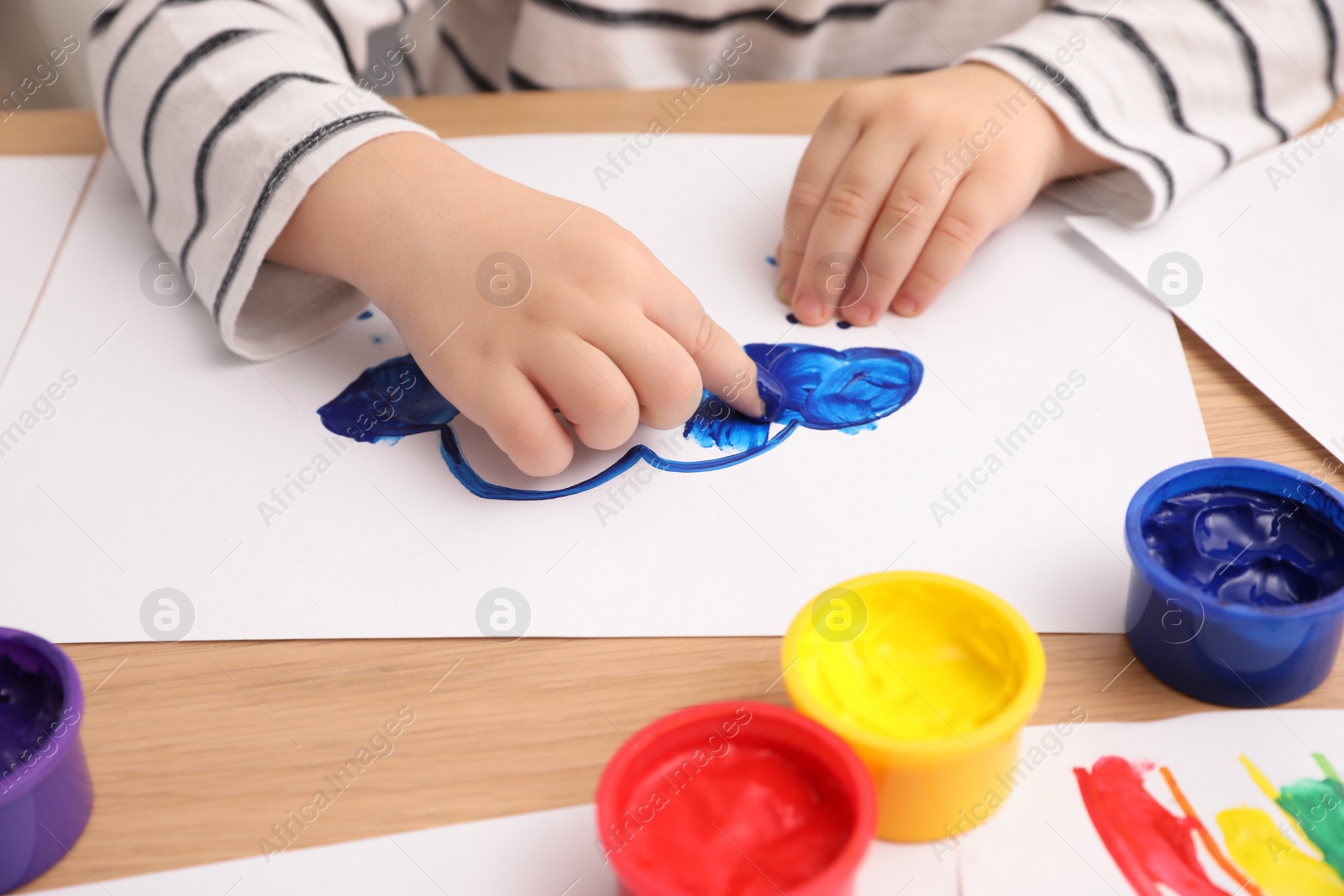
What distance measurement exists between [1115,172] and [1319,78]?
23cm

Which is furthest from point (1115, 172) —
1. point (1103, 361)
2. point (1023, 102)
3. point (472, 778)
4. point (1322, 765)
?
point (472, 778)

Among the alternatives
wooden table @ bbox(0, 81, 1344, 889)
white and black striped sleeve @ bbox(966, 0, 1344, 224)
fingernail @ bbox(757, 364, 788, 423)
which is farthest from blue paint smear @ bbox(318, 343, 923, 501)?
white and black striped sleeve @ bbox(966, 0, 1344, 224)

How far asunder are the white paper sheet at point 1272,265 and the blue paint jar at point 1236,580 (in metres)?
0.13

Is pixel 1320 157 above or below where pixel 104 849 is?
above

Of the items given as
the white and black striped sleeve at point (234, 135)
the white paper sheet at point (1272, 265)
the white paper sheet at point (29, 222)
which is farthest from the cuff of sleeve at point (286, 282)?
the white paper sheet at point (1272, 265)

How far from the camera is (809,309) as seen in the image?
0.70 meters

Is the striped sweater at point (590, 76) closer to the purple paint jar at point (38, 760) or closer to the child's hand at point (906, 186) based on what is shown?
the child's hand at point (906, 186)

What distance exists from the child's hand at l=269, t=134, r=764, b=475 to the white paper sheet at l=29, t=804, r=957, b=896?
22 centimetres

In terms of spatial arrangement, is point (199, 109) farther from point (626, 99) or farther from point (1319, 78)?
point (1319, 78)

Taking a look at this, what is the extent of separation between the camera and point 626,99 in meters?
0.91

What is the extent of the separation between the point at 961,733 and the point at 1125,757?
8 centimetres

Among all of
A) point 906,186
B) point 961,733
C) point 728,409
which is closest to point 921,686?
point 961,733

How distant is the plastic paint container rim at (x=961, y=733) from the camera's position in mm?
391

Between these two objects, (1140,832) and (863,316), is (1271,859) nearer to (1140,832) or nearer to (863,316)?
(1140,832)
